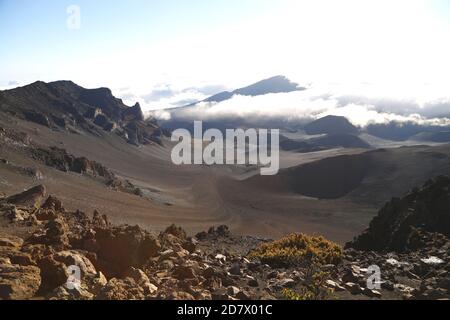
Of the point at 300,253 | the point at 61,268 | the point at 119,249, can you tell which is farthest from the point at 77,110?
the point at 61,268

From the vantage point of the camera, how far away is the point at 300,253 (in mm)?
14336

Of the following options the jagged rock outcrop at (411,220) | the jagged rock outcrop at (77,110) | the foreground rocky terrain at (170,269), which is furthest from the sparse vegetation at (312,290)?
the jagged rock outcrop at (77,110)

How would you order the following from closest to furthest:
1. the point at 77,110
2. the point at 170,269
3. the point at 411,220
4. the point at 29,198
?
the point at 170,269, the point at 411,220, the point at 29,198, the point at 77,110

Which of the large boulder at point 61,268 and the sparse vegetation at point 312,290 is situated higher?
the large boulder at point 61,268

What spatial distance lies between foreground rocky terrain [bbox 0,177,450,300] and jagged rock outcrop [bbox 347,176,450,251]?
1.61 m

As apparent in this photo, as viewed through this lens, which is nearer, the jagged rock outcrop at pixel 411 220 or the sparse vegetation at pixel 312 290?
the sparse vegetation at pixel 312 290

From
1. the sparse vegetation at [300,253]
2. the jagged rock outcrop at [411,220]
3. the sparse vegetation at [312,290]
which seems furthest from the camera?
the jagged rock outcrop at [411,220]

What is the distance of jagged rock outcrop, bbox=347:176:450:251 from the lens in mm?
17688

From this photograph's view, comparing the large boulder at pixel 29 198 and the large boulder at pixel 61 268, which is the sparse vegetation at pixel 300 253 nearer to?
the large boulder at pixel 61 268

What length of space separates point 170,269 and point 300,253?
544 cm

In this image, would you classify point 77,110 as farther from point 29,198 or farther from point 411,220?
point 411,220

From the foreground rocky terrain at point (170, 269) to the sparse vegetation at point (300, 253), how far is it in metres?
0.05

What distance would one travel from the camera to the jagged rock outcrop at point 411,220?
17.7 metres
